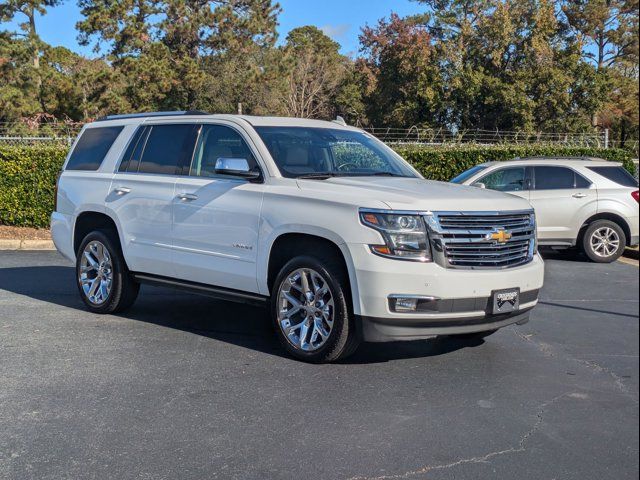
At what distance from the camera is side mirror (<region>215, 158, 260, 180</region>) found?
588 centimetres

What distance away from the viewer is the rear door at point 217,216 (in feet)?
19.6

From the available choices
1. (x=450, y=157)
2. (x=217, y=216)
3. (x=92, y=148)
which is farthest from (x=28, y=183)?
(x=217, y=216)

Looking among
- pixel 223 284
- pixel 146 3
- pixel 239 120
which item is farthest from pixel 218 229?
pixel 146 3

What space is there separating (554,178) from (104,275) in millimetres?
7542

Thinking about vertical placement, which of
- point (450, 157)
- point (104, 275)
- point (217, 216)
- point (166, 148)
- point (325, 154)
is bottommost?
point (104, 275)

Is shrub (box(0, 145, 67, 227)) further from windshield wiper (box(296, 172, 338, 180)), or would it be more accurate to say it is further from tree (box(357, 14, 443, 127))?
tree (box(357, 14, 443, 127))

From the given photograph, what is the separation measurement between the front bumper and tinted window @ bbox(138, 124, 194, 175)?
7.80 feet

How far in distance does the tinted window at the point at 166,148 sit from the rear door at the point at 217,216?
16cm

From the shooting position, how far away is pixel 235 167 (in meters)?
5.87

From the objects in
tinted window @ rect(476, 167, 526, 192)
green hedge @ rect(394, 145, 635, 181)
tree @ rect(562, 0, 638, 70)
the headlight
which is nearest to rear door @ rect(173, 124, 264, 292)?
the headlight

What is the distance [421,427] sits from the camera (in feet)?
14.1

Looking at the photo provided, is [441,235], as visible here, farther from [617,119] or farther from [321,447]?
[617,119]

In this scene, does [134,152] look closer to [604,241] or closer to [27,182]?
[604,241]

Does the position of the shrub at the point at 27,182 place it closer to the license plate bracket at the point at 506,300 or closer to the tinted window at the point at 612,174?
the tinted window at the point at 612,174
